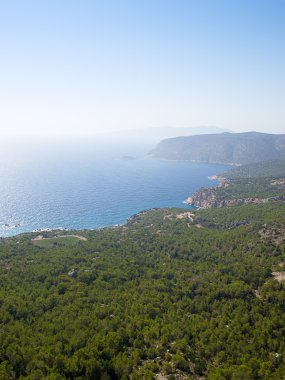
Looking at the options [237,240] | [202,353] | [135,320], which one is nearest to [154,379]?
[202,353]

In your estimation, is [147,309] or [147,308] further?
[147,308]

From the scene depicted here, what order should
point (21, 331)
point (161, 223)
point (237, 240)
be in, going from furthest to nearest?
1. point (161, 223)
2. point (237, 240)
3. point (21, 331)

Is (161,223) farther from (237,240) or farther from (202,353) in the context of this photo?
(202,353)
